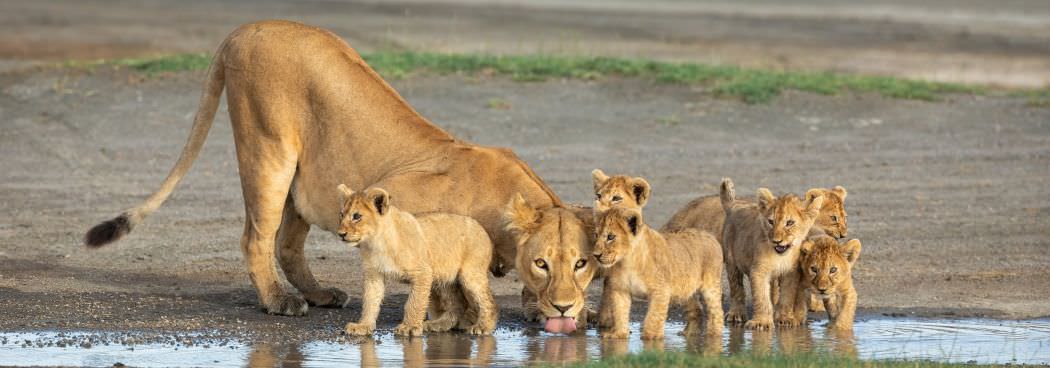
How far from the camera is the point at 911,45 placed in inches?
1012

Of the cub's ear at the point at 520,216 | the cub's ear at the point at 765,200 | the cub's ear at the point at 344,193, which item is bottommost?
the cub's ear at the point at 520,216

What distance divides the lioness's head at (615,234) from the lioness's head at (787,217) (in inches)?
37.1

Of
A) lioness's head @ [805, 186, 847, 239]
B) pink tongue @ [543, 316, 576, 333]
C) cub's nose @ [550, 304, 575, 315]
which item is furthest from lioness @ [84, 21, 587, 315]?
lioness's head @ [805, 186, 847, 239]

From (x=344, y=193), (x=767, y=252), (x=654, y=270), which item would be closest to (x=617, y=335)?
(x=654, y=270)

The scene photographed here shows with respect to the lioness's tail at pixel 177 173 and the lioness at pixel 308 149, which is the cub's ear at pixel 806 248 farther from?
the lioness's tail at pixel 177 173

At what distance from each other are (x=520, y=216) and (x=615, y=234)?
44cm

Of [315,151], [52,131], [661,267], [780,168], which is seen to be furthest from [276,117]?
[52,131]

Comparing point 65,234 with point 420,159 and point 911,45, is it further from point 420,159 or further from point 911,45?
point 911,45

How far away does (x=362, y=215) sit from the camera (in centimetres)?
827

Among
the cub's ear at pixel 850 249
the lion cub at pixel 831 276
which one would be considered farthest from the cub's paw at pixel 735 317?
the cub's ear at pixel 850 249

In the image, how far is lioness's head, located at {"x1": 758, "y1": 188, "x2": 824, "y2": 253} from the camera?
29.1 feet

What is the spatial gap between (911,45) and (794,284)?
1703cm

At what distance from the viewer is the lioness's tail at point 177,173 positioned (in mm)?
9758

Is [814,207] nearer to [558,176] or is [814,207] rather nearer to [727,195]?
[727,195]
